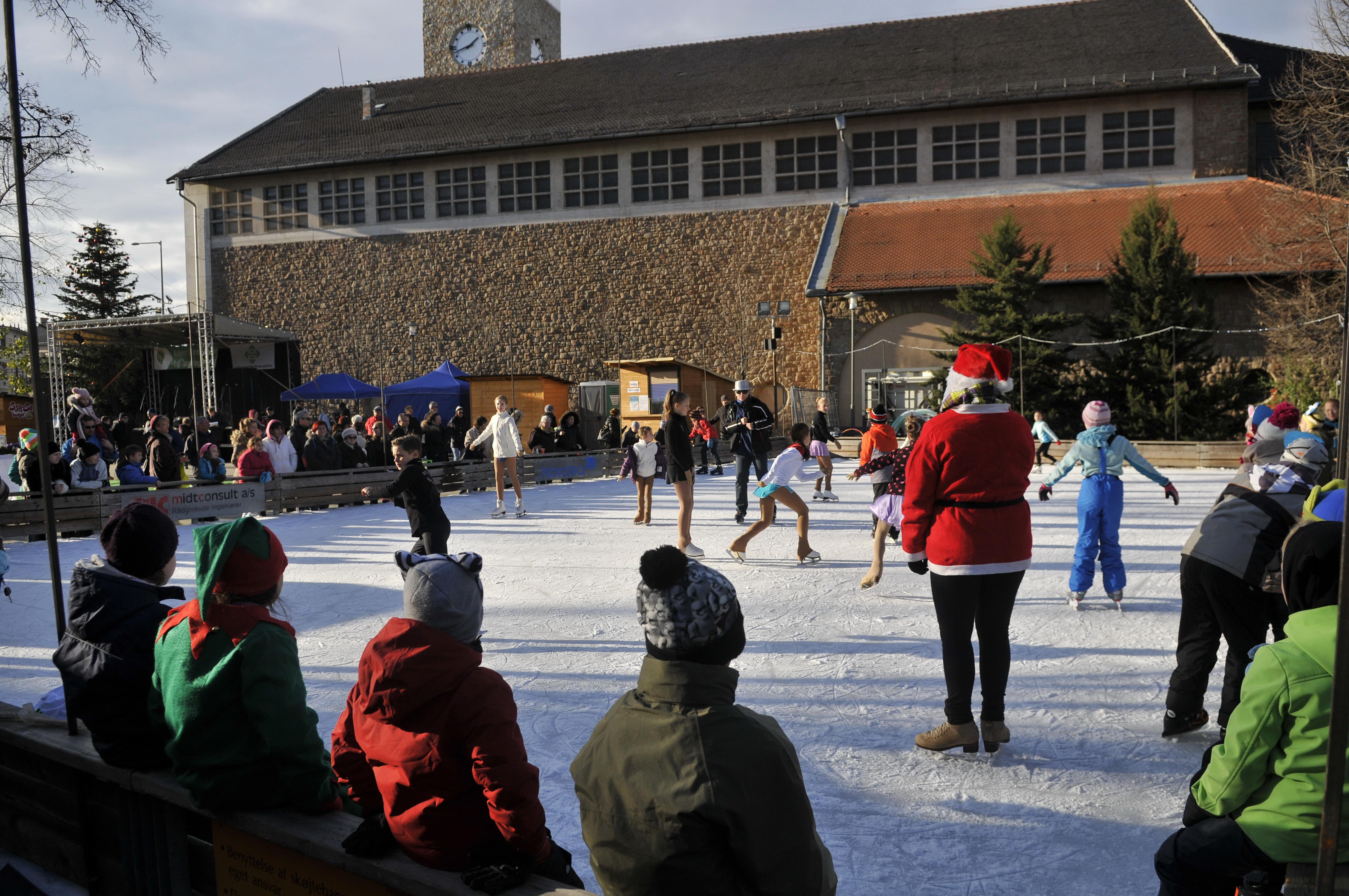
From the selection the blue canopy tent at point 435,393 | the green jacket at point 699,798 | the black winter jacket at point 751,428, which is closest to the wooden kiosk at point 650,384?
the blue canopy tent at point 435,393

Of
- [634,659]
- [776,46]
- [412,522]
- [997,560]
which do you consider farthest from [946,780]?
[776,46]

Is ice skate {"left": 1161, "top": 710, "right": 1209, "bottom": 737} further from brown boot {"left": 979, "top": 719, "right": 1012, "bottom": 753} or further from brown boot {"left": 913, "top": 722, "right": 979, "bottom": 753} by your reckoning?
brown boot {"left": 913, "top": 722, "right": 979, "bottom": 753}

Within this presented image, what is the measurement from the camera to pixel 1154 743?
14.2 feet

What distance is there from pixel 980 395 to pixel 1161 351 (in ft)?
74.5

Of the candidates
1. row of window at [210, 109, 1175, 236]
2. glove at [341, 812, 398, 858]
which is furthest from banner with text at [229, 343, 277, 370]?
glove at [341, 812, 398, 858]

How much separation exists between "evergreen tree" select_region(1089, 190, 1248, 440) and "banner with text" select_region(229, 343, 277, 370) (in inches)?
941

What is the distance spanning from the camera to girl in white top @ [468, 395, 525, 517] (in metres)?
12.4

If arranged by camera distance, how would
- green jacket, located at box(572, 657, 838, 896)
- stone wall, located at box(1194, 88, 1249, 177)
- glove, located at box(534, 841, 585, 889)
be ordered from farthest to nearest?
stone wall, located at box(1194, 88, 1249, 177), glove, located at box(534, 841, 585, 889), green jacket, located at box(572, 657, 838, 896)

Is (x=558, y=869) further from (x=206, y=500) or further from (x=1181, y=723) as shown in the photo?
(x=206, y=500)

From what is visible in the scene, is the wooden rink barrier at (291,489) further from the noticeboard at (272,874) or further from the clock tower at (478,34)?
the clock tower at (478,34)

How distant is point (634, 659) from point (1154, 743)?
112 inches

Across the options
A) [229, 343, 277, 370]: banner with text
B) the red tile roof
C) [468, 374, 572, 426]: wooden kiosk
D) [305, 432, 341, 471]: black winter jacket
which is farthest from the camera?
[229, 343, 277, 370]: banner with text

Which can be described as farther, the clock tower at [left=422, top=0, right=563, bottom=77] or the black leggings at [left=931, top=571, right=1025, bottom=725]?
the clock tower at [left=422, top=0, right=563, bottom=77]

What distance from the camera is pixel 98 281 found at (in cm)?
5184
